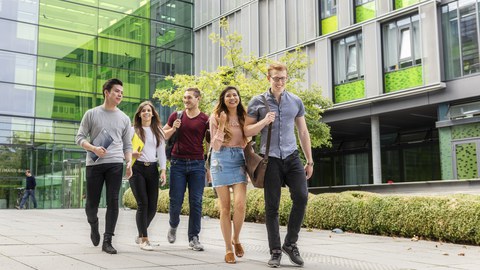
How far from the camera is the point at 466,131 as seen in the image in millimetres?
18797

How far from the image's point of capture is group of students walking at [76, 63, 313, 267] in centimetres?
543

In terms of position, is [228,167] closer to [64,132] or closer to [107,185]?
[107,185]

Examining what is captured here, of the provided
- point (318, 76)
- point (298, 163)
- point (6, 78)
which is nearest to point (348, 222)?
point (298, 163)

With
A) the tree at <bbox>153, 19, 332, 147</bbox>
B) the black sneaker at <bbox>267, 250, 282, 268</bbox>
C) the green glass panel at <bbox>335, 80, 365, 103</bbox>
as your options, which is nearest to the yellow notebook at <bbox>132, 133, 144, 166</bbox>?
the black sneaker at <bbox>267, 250, 282, 268</bbox>

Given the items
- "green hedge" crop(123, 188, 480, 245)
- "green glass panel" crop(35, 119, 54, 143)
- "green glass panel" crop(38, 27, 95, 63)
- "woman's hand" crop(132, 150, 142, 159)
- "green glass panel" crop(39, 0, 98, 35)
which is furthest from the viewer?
"green glass panel" crop(39, 0, 98, 35)

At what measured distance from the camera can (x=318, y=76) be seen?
23828 millimetres

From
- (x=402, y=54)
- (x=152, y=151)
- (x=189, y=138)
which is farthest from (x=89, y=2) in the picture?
(x=189, y=138)

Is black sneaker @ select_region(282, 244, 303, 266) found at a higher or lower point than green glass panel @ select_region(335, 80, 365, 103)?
lower

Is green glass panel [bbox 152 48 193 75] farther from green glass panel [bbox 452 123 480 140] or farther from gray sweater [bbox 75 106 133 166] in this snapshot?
gray sweater [bbox 75 106 133 166]

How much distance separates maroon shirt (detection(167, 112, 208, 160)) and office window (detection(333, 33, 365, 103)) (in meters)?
16.5

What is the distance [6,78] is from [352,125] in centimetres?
1725

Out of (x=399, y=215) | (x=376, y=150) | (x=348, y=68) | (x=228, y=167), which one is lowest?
(x=399, y=215)

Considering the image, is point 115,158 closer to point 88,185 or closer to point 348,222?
point 88,185

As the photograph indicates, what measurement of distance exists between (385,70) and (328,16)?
415cm
